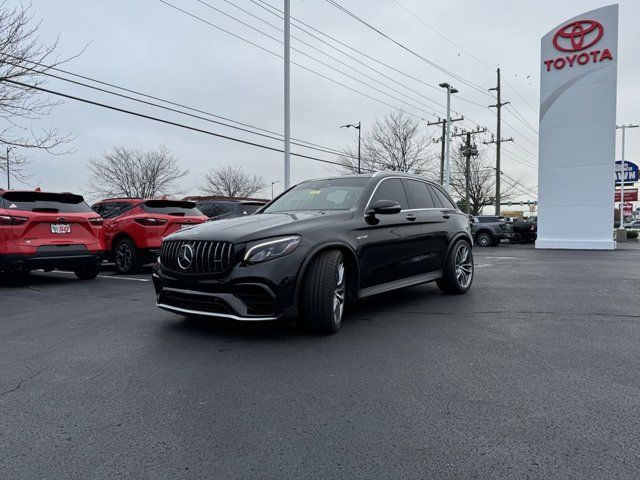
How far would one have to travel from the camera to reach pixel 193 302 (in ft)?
14.6

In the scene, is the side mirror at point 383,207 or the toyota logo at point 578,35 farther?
the toyota logo at point 578,35

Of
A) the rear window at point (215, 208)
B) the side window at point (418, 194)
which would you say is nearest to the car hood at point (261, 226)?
the side window at point (418, 194)

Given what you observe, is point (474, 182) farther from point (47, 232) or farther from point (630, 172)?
point (47, 232)

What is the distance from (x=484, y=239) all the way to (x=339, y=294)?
20.2m

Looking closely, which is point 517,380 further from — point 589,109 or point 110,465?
point 589,109

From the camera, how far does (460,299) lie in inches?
258

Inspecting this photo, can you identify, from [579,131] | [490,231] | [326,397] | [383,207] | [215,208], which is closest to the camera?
[326,397]

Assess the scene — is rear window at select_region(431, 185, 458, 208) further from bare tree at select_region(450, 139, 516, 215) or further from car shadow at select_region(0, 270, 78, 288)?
bare tree at select_region(450, 139, 516, 215)

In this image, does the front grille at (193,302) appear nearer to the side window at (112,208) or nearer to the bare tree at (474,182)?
the side window at (112,208)

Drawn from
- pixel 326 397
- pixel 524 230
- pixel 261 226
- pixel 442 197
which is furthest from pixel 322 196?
pixel 524 230

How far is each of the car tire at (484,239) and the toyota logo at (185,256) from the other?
20.7 metres

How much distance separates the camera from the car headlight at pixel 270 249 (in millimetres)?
4199

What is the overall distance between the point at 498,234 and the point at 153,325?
20630 mm

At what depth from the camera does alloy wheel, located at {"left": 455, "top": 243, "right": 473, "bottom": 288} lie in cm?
694
